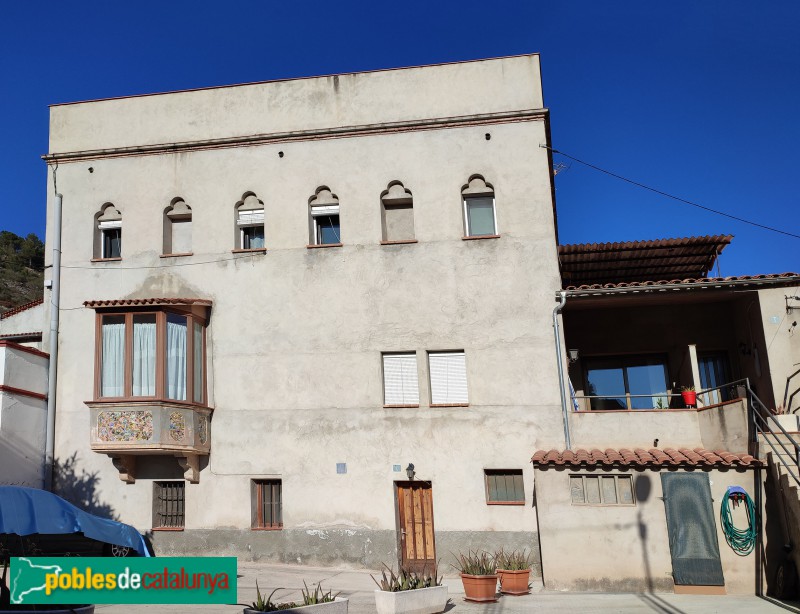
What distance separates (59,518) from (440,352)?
29.6 ft

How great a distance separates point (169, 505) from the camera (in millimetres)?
18031

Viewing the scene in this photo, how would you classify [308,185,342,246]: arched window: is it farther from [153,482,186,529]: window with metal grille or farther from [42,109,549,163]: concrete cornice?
[153,482,186,529]: window with metal grille

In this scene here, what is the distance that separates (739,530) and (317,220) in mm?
11632

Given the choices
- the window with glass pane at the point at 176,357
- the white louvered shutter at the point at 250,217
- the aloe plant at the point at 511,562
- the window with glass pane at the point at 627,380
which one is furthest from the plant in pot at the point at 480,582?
the white louvered shutter at the point at 250,217

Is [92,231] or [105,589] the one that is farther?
[92,231]

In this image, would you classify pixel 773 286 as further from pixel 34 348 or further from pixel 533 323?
pixel 34 348

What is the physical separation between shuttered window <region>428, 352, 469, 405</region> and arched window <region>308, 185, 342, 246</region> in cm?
399

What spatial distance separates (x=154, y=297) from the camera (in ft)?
61.6

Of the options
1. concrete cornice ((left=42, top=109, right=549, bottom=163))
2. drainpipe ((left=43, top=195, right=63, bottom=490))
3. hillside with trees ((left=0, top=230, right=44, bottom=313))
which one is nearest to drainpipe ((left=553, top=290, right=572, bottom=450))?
concrete cornice ((left=42, top=109, right=549, bottom=163))

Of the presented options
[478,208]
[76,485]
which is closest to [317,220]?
[478,208]

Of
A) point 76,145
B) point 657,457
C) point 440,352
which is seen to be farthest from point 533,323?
point 76,145

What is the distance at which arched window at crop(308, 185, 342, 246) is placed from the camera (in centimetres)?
1892

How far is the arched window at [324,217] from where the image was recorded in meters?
18.9

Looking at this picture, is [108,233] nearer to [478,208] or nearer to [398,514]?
[478,208]
